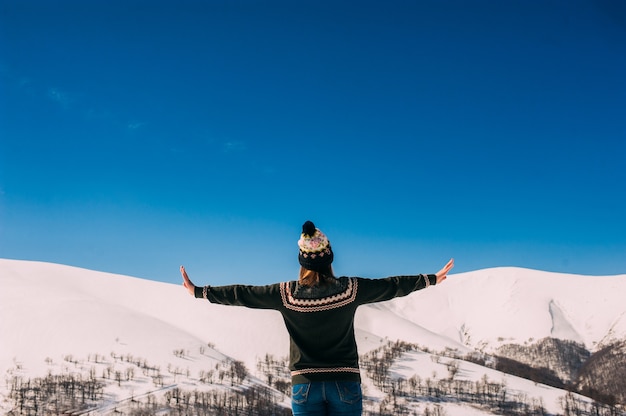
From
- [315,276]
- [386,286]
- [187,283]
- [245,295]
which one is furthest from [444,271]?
[187,283]

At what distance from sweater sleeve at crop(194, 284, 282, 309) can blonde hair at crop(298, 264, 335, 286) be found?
32 centimetres

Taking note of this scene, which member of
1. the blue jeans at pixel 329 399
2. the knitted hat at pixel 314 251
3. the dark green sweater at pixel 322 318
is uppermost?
the knitted hat at pixel 314 251

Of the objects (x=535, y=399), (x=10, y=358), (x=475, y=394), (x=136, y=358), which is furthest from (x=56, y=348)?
(x=535, y=399)

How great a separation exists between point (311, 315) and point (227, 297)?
3.53 ft

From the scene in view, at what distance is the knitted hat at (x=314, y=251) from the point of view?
251 inches

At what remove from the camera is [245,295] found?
21.6ft

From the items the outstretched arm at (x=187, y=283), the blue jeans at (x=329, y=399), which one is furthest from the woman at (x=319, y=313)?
the outstretched arm at (x=187, y=283)

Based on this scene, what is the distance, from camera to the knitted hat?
6.39 m

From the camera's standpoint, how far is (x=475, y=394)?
198m

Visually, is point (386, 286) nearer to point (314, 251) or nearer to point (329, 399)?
point (314, 251)

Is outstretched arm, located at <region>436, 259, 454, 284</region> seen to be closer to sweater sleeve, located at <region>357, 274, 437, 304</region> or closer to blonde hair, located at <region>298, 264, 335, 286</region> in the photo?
sweater sleeve, located at <region>357, 274, 437, 304</region>

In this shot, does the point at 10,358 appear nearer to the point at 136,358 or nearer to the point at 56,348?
the point at 56,348

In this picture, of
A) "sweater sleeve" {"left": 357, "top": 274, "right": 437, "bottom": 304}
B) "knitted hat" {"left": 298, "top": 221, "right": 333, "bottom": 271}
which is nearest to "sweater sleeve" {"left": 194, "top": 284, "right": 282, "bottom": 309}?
"knitted hat" {"left": 298, "top": 221, "right": 333, "bottom": 271}

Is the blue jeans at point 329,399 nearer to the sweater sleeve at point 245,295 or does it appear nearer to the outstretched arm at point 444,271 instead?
the sweater sleeve at point 245,295
